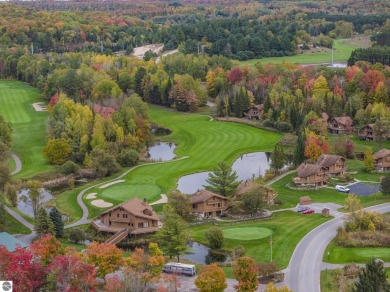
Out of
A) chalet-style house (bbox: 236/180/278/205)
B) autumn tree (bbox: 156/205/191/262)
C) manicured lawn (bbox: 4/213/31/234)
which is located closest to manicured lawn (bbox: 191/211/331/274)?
chalet-style house (bbox: 236/180/278/205)

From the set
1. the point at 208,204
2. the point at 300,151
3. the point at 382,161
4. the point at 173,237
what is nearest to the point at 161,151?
the point at 300,151

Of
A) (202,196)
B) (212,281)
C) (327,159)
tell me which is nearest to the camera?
(212,281)

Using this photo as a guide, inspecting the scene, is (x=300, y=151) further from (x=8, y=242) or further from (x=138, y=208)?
(x=8, y=242)

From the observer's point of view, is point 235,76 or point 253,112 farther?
point 235,76

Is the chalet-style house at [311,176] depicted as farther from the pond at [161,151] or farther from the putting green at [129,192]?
the pond at [161,151]

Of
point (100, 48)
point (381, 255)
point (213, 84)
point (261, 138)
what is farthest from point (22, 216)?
point (100, 48)

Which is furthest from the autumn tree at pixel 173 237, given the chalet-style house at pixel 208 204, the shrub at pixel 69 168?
the shrub at pixel 69 168

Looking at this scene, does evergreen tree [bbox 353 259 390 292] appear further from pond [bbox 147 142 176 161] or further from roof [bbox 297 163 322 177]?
pond [bbox 147 142 176 161]
